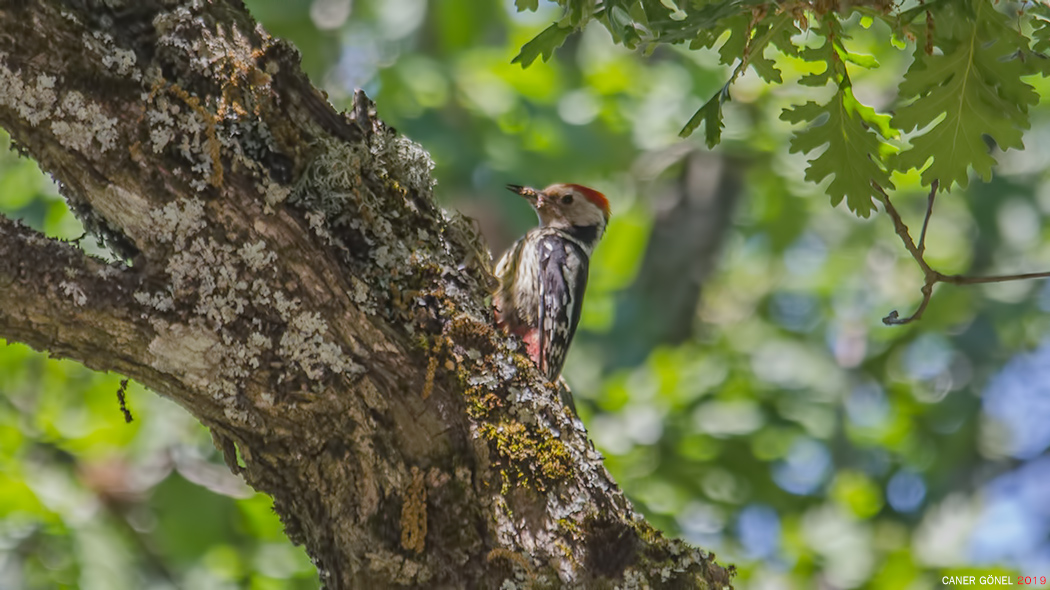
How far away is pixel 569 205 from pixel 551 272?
34.9 inches

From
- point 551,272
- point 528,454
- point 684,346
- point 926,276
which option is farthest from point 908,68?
point 684,346

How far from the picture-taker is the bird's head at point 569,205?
18.4 feet

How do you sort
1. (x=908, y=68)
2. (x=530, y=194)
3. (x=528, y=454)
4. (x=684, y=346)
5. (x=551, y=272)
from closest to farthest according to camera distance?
(x=908, y=68) < (x=528, y=454) < (x=551, y=272) < (x=530, y=194) < (x=684, y=346)

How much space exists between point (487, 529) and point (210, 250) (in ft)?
2.91

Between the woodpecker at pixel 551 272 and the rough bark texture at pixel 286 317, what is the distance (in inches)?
62.0

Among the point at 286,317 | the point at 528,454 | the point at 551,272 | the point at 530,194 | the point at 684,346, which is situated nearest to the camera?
the point at 286,317

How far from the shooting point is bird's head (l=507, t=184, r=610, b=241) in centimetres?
560

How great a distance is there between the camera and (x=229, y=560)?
5484mm

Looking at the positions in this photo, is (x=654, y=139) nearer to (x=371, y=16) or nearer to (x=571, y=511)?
(x=371, y=16)

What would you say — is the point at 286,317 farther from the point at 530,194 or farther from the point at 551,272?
the point at 530,194

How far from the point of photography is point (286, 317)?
7.64ft

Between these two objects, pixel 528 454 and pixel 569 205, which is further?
pixel 569 205

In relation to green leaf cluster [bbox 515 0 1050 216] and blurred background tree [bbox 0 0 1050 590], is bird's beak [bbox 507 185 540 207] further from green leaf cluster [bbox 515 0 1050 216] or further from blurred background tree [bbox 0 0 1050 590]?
green leaf cluster [bbox 515 0 1050 216]

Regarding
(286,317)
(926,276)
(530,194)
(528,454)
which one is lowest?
(528,454)
